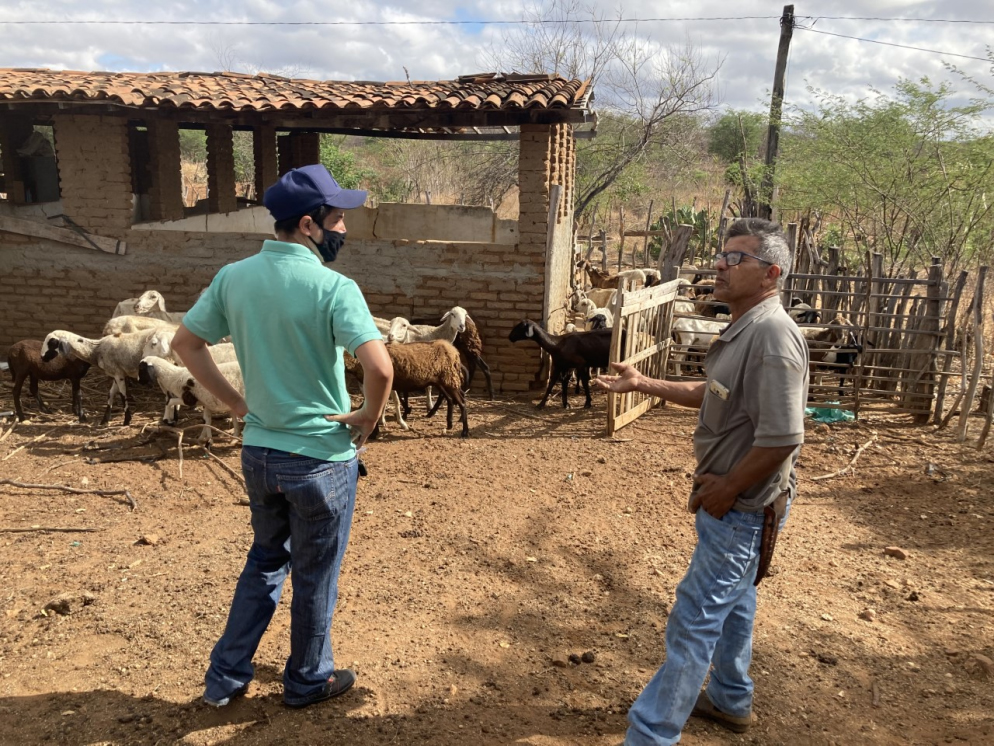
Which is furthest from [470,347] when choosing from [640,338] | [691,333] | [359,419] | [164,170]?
[359,419]

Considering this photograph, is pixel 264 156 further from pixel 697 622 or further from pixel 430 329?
pixel 697 622

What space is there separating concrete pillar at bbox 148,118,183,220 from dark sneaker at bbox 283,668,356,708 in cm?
955

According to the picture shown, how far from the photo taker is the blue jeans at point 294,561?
2.78 meters

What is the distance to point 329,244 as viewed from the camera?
2.88 meters

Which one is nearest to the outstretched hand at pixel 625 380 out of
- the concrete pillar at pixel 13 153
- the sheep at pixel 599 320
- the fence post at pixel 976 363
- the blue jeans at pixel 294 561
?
the blue jeans at pixel 294 561

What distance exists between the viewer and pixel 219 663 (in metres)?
3.10

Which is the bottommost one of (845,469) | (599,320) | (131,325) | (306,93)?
(845,469)

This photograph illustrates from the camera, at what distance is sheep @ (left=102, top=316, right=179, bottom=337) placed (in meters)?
8.38

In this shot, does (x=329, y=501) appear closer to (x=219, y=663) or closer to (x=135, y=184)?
(x=219, y=663)

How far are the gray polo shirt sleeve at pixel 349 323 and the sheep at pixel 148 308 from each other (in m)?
7.11

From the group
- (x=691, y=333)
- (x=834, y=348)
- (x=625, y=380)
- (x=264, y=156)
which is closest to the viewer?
(x=625, y=380)

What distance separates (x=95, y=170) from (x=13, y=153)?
360cm

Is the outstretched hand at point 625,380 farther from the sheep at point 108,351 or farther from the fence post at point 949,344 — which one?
the fence post at point 949,344

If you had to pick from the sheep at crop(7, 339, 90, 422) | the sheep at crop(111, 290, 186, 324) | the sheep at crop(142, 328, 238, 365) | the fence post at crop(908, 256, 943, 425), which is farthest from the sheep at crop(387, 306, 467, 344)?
the fence post at crop(908, 256, 943, 425)
